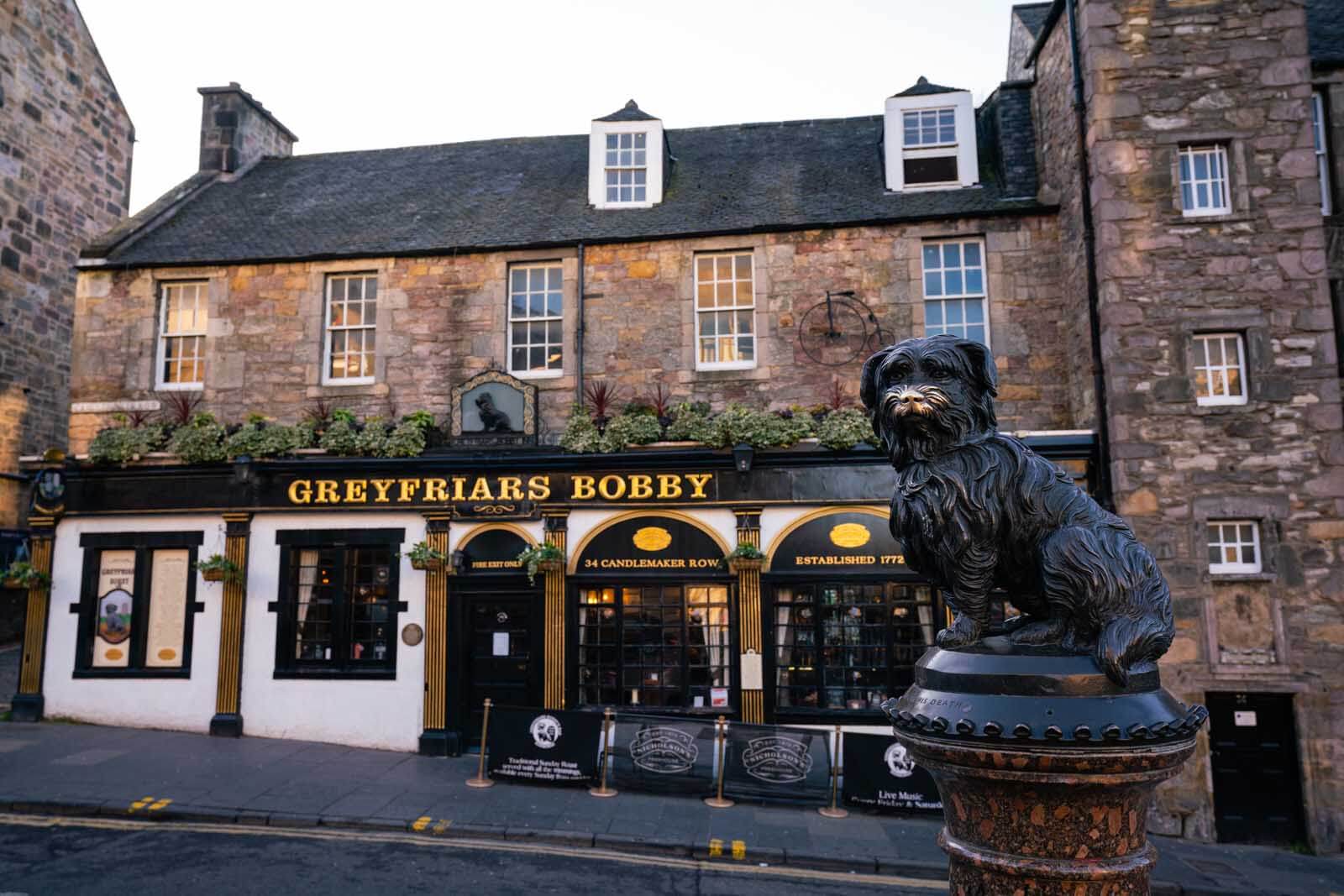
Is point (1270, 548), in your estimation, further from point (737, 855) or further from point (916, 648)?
point (737, 855)

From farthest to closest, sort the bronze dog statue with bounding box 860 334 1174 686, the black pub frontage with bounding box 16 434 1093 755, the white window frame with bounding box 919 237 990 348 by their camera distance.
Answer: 1. the white window frame with bounding box 919 237 990 348
2. the black pub frontage with bounding box 16 434 1093 755
3. the bronze dog statue with bounding box 860 334 1174 686

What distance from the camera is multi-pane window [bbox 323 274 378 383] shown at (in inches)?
551

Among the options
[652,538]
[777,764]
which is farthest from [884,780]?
[652,538]

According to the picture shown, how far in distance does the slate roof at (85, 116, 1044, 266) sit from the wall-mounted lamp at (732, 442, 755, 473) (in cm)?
356

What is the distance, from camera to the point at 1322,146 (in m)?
11.8

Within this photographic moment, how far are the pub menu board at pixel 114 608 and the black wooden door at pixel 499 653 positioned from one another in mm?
5408

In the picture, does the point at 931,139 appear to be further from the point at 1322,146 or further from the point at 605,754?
the point at 605,754

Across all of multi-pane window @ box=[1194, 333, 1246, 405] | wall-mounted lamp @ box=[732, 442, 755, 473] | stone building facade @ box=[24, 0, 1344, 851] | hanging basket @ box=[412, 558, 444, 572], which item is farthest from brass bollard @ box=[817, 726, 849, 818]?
multi-pane window @ box=[1194, 333, 1246, 405]

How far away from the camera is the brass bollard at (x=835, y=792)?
32.2 feet

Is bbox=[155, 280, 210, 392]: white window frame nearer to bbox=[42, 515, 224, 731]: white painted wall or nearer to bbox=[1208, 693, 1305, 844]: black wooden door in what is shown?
bbox=[42, 515, 224, 731]: white painted wall

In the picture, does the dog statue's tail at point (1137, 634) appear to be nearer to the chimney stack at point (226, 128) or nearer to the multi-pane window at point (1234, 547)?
the multi-pane window at point (1234, 547)

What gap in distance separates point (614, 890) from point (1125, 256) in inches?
385

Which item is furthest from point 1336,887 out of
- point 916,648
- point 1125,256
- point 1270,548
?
point 1125,256

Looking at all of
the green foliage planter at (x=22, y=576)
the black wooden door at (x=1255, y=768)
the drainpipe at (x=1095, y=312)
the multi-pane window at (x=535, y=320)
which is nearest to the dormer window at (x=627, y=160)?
the multi-pane window at (x=535, y=320)
